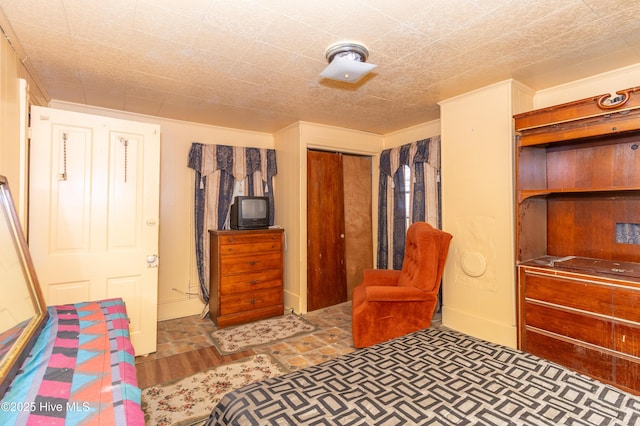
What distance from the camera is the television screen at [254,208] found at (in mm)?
3818

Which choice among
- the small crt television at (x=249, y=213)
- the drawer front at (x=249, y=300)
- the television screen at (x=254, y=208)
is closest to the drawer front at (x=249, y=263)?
the drawer front at (x=249, y=300)

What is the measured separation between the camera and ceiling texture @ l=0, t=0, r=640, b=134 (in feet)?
5.60

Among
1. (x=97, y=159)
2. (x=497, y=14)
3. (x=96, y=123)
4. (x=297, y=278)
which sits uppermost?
(x=497, y=14)

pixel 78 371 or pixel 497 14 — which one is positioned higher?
pixel 497 14

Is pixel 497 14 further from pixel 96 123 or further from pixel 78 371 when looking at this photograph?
pixel 96 123

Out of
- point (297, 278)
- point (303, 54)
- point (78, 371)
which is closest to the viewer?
point (78, 371)

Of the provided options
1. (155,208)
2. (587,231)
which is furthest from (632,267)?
(155,208)

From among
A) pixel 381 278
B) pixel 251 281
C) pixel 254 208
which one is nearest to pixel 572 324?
pixel 381 278

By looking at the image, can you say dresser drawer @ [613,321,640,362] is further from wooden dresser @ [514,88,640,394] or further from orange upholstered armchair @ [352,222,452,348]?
orange upholstered armchair @ [352,222,452,348]

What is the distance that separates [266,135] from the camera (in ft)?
14.6

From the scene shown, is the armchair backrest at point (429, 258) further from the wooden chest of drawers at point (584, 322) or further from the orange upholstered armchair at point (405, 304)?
the wooden chest of drawers at point (584, 322)

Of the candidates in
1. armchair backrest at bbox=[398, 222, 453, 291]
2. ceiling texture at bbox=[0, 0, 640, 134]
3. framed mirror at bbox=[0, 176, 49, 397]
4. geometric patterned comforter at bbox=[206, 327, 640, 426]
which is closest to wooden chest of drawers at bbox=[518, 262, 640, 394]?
armchair backrest at bbox=[398, 222, 453, 291]

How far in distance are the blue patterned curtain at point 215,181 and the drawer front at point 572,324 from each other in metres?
3.29

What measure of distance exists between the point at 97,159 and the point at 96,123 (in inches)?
11.5
